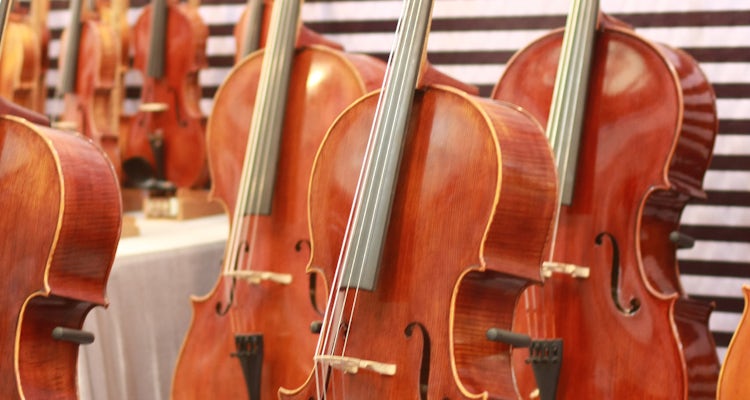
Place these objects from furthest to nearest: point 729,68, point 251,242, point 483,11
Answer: point 483,11
point 729,68
point 251,242

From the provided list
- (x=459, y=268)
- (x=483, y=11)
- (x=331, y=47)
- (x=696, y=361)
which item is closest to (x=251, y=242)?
(x=331, y=47)

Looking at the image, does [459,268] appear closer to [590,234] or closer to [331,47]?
[590,234]

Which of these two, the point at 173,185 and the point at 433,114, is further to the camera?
the point at 173,185

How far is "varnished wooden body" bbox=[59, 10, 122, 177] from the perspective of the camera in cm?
409

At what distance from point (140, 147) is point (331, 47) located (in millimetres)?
1041

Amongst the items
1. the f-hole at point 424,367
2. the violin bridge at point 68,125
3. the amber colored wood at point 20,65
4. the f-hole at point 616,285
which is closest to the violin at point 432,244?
the f-hole at point 424,367

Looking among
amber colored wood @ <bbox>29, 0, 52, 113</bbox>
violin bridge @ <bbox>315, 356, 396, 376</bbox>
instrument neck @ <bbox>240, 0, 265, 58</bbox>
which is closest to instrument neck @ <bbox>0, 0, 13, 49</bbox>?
violin bridge @ <bbox>315, 356, 396, 376</bbox>

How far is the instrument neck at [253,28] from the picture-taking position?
12.6ft

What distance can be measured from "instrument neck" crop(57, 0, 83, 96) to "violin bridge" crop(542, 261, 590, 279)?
206 cm

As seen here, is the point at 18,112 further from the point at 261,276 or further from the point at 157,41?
the point at 157,41

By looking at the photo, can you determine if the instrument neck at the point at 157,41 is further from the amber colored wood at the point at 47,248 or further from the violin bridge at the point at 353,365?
the violin bridge at the point at 353,365

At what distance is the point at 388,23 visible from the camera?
4.24m

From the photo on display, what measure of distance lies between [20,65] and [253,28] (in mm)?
1051

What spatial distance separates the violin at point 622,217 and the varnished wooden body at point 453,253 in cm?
55
